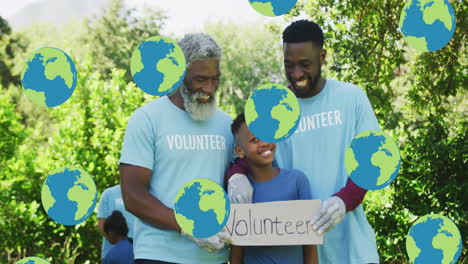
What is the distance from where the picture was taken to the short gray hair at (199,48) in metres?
2.01

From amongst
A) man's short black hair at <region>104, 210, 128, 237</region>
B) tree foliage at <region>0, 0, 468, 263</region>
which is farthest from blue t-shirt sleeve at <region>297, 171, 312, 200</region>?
tree foliage at <region>0, 0, 468, 263</region>

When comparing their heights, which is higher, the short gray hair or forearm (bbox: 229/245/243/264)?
the short gray hair

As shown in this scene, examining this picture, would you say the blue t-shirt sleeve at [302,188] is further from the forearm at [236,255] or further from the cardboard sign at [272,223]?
the forearm at [236,255]

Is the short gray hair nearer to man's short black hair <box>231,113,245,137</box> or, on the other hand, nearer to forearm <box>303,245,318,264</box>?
man's short black hair <box>231,113,245,137</box>

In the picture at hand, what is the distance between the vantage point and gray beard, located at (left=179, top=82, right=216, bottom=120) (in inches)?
79.5

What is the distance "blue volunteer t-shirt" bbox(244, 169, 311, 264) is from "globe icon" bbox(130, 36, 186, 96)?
51 cm

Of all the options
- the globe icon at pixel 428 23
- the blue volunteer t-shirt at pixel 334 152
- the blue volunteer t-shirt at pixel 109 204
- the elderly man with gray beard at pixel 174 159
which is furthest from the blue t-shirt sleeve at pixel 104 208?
the globe icon at pixel 428 23

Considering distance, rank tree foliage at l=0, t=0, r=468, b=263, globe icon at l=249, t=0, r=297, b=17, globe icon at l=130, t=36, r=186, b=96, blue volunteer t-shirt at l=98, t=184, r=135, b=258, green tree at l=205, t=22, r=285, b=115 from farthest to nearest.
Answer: green tree at l=205, t=22, r=285, b=115 < tree foliage at l=0, t=0, r=468, b=263 < blue volunteer t-shirt at l=98, t=184, r=135, b=258 < globe icon at l=249, t=0, r=297, b=17 < globe icon at l=130, t=36, r=186, b=96

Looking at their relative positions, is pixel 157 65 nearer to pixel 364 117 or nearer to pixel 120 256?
pixel 364 117

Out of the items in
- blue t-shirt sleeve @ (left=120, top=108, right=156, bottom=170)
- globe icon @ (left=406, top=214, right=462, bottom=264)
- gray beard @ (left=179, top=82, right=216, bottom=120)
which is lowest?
globe icon @ (left=406, top=214, right=462, bottom=264)

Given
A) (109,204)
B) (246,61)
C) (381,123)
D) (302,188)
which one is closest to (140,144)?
(302,188)

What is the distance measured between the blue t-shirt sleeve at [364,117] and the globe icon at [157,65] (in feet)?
2.23

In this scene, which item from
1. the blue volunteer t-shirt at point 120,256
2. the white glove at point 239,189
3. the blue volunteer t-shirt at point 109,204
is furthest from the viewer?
the blue volunteer t-shirt at point 109,204

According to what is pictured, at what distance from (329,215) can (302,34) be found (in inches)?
26.8
